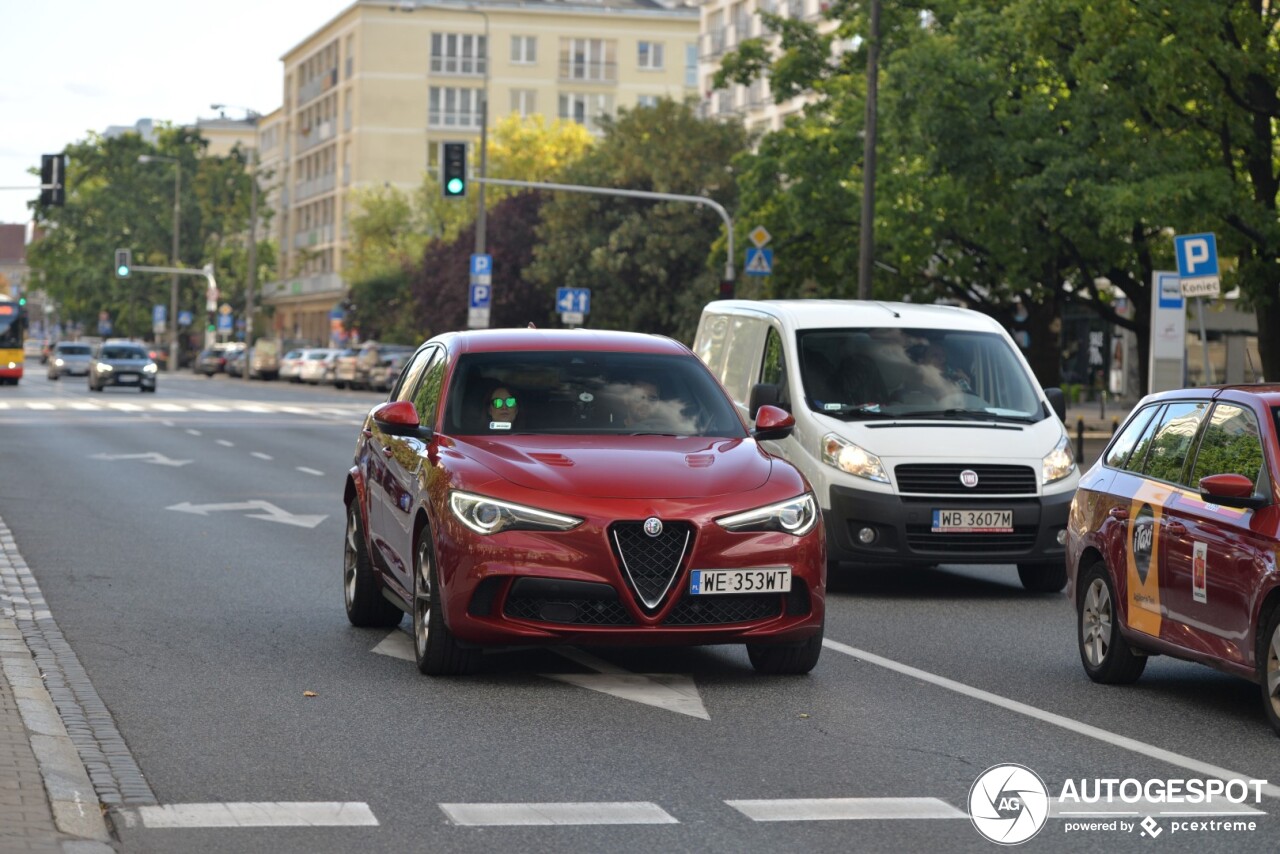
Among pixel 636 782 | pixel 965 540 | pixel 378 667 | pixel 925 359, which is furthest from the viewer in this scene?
Answer: pixel 925 359

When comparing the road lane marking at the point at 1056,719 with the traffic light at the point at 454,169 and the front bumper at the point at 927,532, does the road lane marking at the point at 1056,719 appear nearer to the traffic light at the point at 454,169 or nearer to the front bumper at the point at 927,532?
the front bumper at the point at 927,532

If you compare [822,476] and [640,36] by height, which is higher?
[640,36]

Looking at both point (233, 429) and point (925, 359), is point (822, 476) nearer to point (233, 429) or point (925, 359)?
point (925, 359)

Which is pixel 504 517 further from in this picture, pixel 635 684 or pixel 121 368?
pixel 121 368

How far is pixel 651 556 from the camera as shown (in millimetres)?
9406

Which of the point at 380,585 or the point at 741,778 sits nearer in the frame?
the point at 741,778

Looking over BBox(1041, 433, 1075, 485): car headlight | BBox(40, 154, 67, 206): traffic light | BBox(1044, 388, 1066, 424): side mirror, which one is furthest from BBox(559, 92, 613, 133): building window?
BBox(1041, 433, 1075, 485): car headlight

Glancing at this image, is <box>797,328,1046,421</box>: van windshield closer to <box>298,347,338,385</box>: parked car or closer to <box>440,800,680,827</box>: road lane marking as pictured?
<box>440,800,680,827</box>: road lane marking

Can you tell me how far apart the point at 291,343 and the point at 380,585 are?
112983 millimetres

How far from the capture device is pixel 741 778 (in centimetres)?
755

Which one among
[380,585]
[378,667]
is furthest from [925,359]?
[378,667]

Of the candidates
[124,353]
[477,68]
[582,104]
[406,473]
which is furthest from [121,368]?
[582,104]

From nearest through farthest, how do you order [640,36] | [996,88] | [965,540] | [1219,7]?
[965,540], [1219,7], [996,88], [640,36]

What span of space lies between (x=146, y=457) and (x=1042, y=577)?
16879mm
